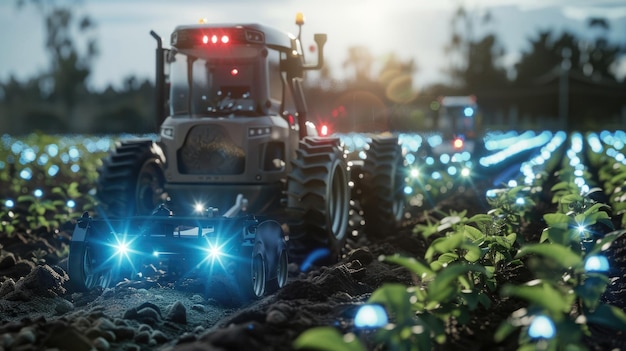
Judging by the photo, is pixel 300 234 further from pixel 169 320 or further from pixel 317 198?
pixel 169 320

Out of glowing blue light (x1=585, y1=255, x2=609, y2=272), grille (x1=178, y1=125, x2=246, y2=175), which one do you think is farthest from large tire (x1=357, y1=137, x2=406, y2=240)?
glowing blue light (x1=585, y1=255, x2=609, y2=272)

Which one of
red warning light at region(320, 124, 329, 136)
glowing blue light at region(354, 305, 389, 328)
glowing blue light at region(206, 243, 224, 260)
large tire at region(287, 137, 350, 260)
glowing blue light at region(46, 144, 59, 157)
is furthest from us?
glowing blue light at region(46, 144, 59, 157)

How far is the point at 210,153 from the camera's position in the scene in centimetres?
941

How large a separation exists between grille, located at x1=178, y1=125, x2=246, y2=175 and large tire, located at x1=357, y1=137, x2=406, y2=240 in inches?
83.6

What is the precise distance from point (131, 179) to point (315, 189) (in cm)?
195

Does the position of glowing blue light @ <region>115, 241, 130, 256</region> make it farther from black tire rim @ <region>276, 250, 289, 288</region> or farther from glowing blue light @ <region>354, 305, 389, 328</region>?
glowing blue light @ <region>354, 305, 389, 328</region>

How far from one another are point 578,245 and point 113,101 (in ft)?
180

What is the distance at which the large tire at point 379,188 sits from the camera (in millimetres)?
10906

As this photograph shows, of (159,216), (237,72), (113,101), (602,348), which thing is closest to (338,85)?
(237,72)

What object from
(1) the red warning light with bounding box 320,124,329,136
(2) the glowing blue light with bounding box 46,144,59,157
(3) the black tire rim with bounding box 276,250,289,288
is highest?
(1) the red warning light with bounding box 320,124,329,136

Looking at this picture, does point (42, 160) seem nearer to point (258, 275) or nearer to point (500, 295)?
point (258, 275)

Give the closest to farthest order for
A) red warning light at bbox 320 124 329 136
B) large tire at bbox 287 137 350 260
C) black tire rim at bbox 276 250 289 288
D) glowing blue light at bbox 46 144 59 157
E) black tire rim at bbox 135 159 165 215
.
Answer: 1. black tire rim at bbox 276 250 289 288
2. large tire at bbox 287 137 350 260
3. black tire rim at bbox 135 159 165 215
4. red warning light at bbox 320 124 329 136
5. glowing blue light at bbox 46 144 59 157

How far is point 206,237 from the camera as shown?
7.33 metres

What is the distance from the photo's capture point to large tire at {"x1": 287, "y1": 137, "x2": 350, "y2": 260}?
8742mm
